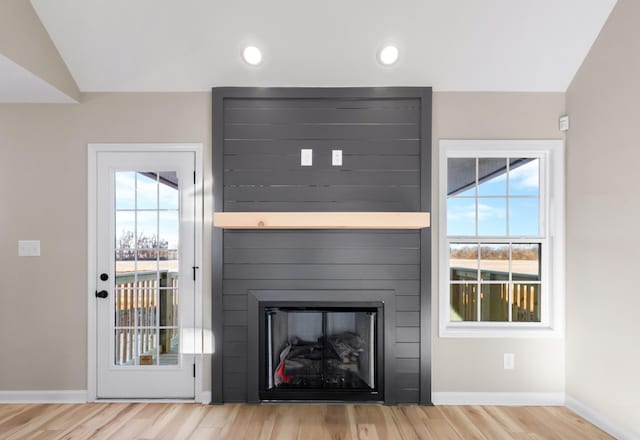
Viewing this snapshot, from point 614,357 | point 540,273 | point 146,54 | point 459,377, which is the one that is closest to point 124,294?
point 146,54

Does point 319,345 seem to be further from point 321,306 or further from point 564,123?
point 564,123

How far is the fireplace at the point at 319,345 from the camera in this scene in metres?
3.12

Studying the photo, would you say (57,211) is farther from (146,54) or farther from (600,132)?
(600,132)

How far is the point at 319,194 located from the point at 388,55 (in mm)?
1159

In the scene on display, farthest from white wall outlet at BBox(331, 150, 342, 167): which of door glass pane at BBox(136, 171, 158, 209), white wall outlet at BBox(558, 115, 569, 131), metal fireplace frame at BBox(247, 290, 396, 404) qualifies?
white wall outlet at BBox(558, 115, 569, 131)

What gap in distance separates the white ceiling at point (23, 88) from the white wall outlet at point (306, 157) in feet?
6.16

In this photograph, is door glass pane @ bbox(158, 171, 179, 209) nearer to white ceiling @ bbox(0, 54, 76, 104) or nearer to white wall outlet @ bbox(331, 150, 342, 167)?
white ceiling @ bbox(0, 54, 76, 104)

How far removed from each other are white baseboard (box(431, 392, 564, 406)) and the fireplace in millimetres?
582

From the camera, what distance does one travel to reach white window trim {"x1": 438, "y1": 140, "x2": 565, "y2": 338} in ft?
10.3

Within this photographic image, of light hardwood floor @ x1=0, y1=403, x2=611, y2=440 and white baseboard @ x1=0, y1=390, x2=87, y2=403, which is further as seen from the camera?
white baseboard @ x1=0, y1=390, x2=87, y2=403

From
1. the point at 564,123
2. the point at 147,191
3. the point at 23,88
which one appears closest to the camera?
the point at 23,88

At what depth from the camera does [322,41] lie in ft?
9.48

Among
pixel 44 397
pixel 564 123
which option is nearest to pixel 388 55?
pixel 564 123

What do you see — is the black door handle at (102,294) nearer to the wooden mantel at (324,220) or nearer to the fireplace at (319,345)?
the wooden mantel at (324,220)
